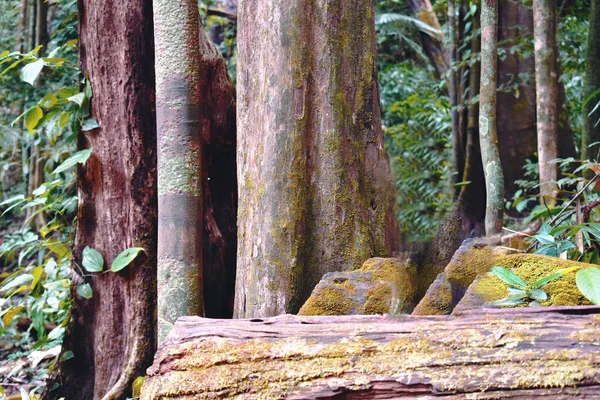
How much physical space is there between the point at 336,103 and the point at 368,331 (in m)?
1.06

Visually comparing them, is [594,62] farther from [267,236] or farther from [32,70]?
[32,70]

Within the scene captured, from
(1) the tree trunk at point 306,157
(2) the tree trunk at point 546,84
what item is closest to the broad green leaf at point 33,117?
(1) the tree trunk at point 306,157

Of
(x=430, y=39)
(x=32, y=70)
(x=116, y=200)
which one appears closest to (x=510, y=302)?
(x=116, y=200)

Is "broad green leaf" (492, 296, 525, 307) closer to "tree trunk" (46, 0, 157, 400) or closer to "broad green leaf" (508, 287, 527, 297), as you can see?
"broad green leaf" (508, 287, 527, 297)

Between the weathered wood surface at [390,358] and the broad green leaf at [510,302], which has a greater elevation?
the broad green leaf at [510,302]

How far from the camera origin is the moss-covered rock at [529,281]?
1.76 metres

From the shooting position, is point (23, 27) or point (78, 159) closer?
point (78, 159)

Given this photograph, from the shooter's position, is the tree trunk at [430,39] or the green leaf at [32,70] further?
the tree trunk at [430,39]

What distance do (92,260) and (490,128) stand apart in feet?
7.32

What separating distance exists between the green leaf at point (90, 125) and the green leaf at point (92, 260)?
2.01 ft

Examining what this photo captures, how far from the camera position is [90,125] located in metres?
2.97

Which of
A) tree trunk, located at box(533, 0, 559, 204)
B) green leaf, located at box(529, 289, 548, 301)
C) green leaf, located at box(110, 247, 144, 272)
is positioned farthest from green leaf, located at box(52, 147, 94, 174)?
tree trunk, located at box(533, 0, 559, 204)

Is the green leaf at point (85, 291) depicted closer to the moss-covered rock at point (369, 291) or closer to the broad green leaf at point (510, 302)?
the moss-covered rock at point (369, 291)

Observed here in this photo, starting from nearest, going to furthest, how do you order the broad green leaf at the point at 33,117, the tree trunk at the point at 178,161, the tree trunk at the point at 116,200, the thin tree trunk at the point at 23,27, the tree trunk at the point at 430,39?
the tree trunk at the point at 178,161
the tree trunk at the point at 116,200
the broad green leaf at the point at 33,117
the thin tree trunk at the point at 23,27
the tree trunk at the point at 430,39
